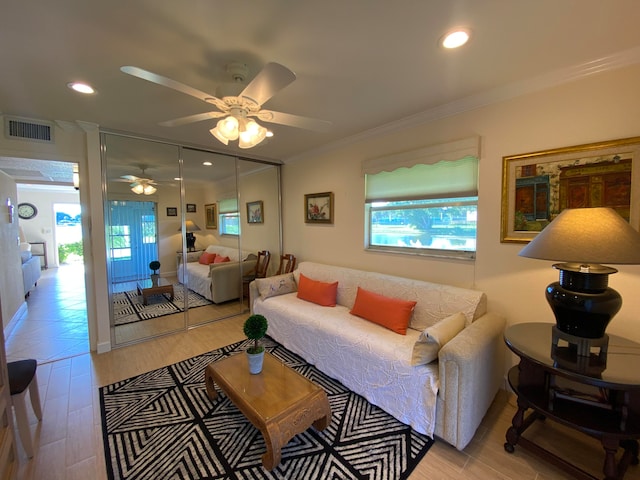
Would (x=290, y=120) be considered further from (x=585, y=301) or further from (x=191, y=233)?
(x=191, y=233)

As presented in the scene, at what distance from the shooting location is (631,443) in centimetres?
153

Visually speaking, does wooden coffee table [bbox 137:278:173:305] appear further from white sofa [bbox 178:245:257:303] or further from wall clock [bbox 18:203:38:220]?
wall clock [bbox 18:203:38:220]

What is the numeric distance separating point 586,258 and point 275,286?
2846 millimetres

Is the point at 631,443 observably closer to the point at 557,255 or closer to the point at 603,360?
the point at 603,360

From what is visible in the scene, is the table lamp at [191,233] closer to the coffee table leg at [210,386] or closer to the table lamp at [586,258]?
the coffee table leg at [210,386]

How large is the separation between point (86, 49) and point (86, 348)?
119 inches

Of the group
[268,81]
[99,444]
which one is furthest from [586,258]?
[99,444]

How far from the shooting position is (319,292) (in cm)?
305

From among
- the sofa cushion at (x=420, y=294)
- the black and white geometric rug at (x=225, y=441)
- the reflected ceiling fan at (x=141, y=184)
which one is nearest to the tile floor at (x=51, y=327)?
the black and white geometric rug at (x=225, y=441)

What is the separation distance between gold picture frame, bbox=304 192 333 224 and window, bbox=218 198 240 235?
3.44 feet

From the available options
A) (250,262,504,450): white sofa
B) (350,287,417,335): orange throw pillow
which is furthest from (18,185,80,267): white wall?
(350,287,417,335): orange throw pillow

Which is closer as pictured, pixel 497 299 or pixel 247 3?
pixel 247 3

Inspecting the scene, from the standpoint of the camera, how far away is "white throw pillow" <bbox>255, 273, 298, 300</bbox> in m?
3.32

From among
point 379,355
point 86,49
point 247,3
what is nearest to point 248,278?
point 379,355
